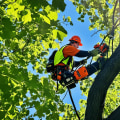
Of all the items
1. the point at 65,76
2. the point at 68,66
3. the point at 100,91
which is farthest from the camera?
the point at 68,66

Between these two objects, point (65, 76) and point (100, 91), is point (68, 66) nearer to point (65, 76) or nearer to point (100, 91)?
point (65, 76)

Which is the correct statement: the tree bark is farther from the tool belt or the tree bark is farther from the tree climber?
the tool belt

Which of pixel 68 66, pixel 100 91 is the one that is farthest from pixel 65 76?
pixel 100 91

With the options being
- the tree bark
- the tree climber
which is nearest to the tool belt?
the tree climber

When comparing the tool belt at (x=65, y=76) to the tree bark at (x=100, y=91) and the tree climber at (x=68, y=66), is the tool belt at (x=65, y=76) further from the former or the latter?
the tree bark at (x=100, y=91)

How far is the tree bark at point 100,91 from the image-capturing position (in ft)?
7.20

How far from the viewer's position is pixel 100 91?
7.25 feet

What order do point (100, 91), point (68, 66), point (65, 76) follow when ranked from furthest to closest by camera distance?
point (68, 66), point (65, 76), point (100, 91)

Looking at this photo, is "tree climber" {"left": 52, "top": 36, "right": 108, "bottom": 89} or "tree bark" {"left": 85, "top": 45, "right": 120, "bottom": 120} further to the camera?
"tree climber" {"left": 52, "top": 36, "right": 108, "bottom": 89}

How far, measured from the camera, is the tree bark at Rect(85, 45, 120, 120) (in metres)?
2.20

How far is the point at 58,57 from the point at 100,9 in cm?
259

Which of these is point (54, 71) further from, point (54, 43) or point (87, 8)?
point (87, 8)

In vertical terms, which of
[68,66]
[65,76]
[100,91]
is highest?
[68,66]

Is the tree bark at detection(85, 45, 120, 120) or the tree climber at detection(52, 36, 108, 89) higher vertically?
the tree climber at detection(52, 36, 108, 89)
